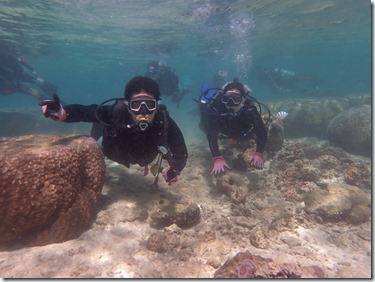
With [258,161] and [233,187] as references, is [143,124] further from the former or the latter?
[258,161]

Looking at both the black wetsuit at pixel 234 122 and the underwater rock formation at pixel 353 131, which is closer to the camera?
the black wetsuit at pixel 234 122

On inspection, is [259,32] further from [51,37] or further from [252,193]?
[252,193]

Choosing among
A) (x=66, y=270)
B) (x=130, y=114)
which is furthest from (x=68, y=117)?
(x=66, y=270)

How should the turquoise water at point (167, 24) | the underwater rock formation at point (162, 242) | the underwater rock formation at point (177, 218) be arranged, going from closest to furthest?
the underwater rock formation at point (162, 242) < the underwater rock formation at point (177, 218) < the turquoise water at point (167, 24)

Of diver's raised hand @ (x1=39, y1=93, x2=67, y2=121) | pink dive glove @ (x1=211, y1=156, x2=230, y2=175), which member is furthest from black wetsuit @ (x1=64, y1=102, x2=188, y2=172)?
pink dive glove @ (x1=211, y1=156, x2=230, y2=175)

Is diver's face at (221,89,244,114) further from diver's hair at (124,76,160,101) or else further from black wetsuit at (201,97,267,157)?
diver's hair at (124,76,160,101)

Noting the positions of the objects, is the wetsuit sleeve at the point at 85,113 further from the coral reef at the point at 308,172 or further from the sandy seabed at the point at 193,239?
the coral reef at the point at 308,172

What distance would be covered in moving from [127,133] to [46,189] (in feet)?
5.83

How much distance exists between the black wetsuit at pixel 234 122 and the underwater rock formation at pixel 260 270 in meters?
3.96

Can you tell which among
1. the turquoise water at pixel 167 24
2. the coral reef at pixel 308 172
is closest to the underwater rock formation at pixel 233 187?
the coral reef at pixel 308 172

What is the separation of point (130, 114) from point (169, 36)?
24123 millimetres

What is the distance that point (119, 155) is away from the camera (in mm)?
5570

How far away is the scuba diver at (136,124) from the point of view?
4891 mm

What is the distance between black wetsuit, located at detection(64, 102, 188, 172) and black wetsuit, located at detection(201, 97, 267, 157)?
2113 millimetres
